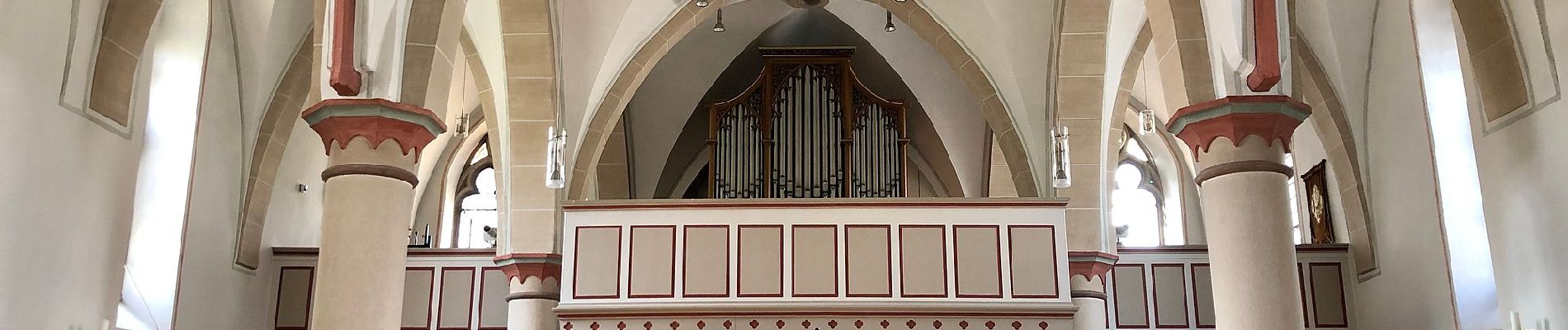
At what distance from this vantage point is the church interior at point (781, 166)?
702cm

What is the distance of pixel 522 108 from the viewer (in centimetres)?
1190

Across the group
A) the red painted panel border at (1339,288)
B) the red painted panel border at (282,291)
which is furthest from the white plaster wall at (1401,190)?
the red painted panel border at (282,291)

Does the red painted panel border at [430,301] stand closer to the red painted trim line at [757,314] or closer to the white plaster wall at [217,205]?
the white plaster wall at [217,205]

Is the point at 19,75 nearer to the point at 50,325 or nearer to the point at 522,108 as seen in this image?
the point at 50,325

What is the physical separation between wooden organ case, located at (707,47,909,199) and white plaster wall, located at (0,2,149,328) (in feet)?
26.5

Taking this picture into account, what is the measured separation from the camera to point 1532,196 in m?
8.46

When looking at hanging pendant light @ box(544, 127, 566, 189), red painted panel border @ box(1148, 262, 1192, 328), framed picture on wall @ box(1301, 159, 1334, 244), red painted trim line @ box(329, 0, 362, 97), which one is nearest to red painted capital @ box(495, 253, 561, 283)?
hanging pendant light @ box(544, 127, 566, 189)

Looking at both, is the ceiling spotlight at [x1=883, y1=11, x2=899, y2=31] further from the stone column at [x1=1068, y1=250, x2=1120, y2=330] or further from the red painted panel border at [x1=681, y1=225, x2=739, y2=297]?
the red painted panel border at [x1=681, y1=225, x2=739, y2=297]

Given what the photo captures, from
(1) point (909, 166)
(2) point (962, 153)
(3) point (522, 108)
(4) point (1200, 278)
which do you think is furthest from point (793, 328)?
(1) point (909, 166)

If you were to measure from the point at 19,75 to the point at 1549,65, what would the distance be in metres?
9.27

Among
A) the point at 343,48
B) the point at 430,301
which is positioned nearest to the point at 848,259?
the point at 343,48

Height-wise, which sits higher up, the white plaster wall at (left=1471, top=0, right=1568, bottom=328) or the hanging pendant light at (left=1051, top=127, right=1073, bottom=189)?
the hanging pendant light at (left=1051, top=127, right=1073, bottom=189)

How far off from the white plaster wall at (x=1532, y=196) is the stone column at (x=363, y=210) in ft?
22.3

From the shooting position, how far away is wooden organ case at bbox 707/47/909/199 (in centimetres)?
1612
